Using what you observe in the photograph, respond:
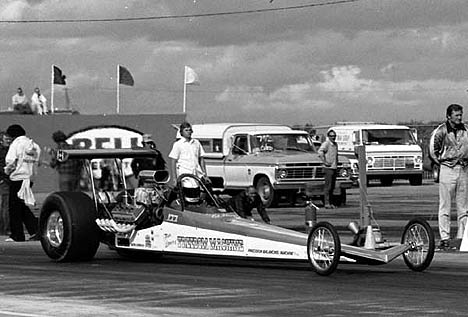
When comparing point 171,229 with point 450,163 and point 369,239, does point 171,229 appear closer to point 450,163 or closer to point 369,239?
point 369,239

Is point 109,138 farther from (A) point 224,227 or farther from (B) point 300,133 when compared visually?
(A) point 224,227

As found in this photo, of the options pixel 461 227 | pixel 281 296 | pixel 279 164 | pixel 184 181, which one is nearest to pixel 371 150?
pixel 279 164

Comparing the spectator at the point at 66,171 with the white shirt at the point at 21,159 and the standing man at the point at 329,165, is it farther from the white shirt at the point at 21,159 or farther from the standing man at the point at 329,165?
the standing man at the point at 329,165

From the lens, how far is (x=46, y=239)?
15.0 metres

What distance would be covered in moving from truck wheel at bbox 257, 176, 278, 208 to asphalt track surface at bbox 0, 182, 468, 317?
11877 mm

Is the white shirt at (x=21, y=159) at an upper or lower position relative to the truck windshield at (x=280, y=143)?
lower

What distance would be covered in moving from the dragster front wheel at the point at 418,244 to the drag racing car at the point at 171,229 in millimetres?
11

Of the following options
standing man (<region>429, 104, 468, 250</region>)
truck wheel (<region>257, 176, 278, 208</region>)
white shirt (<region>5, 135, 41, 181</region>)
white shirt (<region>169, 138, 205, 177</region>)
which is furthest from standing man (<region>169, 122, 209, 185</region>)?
truck wheel (<region>257, 176, 278, 208</region>)

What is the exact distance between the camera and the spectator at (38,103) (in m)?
38.7

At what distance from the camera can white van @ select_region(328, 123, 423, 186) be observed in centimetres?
3831

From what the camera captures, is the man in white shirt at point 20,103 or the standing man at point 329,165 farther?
the man in white shirt at point 20,103

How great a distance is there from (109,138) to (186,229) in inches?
923

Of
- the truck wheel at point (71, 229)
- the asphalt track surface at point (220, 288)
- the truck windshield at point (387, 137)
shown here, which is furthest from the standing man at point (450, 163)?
the truck windshield at point (387, 137)

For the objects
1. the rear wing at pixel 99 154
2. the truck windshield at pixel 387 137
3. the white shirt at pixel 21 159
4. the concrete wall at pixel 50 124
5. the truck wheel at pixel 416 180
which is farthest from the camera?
the truck wheel at pixel 416 180
